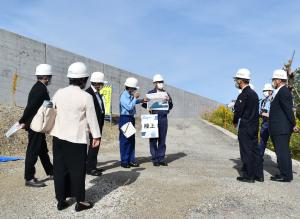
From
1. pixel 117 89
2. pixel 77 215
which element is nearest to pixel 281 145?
pixel 77 215

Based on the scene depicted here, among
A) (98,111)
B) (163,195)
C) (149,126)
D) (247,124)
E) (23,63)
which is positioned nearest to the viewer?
(163,195)

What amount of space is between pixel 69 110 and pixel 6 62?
861 cm

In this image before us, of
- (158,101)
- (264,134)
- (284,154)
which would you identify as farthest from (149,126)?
(284,154)

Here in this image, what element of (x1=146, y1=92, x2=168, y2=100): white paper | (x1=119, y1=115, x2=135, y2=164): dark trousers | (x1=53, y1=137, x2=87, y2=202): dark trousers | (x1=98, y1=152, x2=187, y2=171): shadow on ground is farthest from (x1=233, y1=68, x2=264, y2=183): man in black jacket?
(x1=53, y1=137, x2=87, y2=202): dark trousers

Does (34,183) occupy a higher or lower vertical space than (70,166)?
lower

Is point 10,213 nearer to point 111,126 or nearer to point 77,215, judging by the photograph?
point 77,215

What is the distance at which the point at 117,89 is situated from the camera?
20.7m

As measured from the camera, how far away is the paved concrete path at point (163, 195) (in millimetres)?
5441

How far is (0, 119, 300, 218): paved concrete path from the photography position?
544 centimetres

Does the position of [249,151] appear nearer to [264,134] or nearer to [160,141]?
[264,134]

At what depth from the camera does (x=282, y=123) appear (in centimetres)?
740

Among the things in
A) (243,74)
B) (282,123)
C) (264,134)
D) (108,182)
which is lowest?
(108,182)

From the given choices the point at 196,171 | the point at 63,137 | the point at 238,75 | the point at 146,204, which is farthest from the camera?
the point at 196,171

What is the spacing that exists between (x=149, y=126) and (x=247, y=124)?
2044mm
